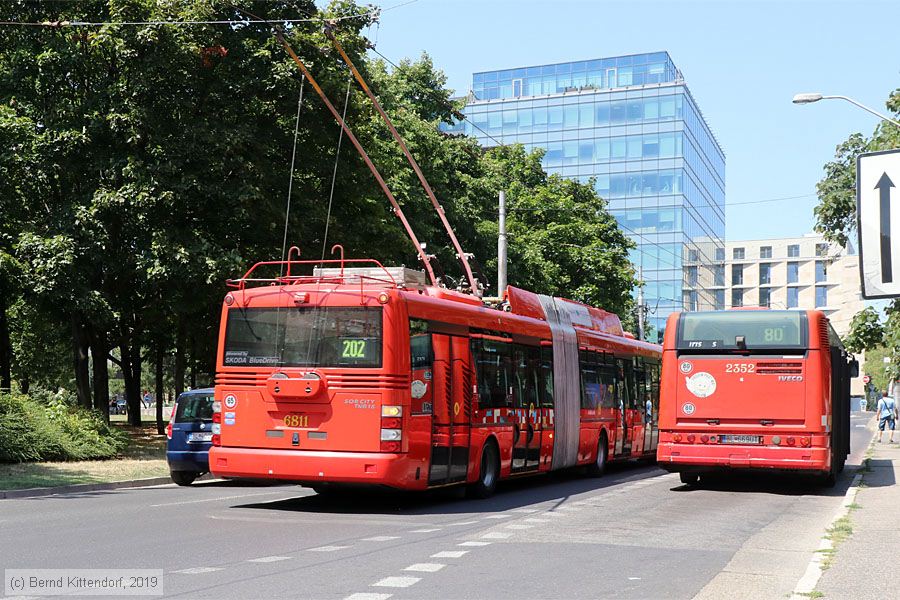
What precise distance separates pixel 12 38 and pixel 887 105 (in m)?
23.3

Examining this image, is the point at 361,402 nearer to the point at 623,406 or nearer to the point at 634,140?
the point at 623,406

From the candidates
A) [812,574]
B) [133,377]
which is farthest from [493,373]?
[133,377]

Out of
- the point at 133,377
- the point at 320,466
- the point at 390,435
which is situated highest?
the point at 133,377

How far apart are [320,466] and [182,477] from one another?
24.2 ft

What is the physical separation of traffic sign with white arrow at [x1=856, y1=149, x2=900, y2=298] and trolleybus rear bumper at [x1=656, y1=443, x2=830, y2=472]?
42.1ft

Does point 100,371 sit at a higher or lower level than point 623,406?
higher

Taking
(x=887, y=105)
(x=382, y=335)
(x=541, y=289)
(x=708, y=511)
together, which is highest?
(x=887, y=105)

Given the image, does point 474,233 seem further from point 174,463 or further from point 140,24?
point 174,463

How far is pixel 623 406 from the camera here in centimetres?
2633

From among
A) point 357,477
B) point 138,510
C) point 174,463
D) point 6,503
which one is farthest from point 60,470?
point 357,477

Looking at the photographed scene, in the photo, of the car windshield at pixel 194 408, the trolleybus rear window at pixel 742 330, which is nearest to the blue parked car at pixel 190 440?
the car windshield at pixel 194 408

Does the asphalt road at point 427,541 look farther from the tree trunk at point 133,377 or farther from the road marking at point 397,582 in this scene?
the tree trunk at point 133,377

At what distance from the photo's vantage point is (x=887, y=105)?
32938mm

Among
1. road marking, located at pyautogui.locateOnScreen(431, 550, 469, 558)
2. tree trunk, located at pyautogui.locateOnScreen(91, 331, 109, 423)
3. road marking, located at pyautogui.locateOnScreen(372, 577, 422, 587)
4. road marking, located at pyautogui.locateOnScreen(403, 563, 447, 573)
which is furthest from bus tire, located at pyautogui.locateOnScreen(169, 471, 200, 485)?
road marking, located at pyautogui.locateOnScreen(372, 577, 422, 587)
